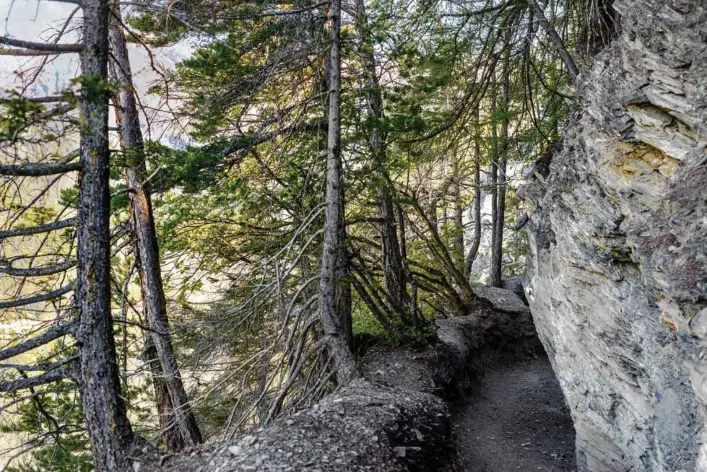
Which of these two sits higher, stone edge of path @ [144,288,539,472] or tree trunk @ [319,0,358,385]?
tree trunk @ [319,0,358,385]

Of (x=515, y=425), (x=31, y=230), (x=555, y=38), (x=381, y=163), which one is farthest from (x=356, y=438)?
(x=555, y=38)

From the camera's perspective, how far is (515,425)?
8359 millimetres

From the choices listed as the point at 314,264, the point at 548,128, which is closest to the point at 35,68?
the point at 314,264

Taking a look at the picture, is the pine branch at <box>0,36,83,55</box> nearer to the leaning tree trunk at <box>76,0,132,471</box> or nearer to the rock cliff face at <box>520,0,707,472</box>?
the leaning tree trunk at <box>76,0,132,471</box>

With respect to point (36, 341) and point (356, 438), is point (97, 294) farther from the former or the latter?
point (356, 438)

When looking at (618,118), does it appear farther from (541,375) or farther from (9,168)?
(541,375)

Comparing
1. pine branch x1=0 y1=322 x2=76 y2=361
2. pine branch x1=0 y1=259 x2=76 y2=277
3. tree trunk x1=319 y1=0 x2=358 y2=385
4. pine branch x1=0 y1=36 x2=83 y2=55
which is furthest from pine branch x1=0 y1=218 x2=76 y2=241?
tree trunk x1=319 y1=0 x2=358 y2=385

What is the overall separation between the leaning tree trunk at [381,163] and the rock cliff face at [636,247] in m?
2.40

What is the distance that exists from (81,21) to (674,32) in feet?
19.2

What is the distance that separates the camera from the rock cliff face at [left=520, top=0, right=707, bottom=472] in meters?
3.55

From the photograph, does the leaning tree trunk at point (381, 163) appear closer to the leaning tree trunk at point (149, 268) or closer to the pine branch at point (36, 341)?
the leaning tree trunk at point (149, 268)

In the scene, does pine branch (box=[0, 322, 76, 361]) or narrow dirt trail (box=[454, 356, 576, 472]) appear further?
narrow dirt trail (box=[454, 356, 576, 472])

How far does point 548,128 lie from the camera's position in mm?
8812

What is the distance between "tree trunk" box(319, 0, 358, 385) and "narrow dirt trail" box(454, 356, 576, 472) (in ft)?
7.51
